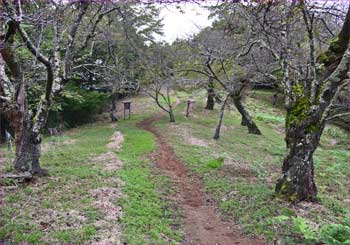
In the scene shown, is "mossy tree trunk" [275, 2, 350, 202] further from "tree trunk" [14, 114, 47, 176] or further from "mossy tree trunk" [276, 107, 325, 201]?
"tree trunk" [14, 114, 47, 176]

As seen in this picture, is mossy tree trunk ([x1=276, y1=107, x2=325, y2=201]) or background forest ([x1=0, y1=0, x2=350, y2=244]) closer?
background forest ([x1=0, y1=0, x2=350, y2=244])

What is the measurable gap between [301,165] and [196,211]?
Answer: 9.28ft

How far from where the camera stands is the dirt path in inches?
274

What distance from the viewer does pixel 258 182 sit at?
1093cm

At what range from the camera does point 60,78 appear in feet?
33.3

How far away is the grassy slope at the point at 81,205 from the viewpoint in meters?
6.13

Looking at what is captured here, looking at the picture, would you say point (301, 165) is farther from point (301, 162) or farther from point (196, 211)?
point (196, 211)

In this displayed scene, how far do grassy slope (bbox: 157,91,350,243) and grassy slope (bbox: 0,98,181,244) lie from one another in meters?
1.71

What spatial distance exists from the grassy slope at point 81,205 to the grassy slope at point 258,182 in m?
1.71

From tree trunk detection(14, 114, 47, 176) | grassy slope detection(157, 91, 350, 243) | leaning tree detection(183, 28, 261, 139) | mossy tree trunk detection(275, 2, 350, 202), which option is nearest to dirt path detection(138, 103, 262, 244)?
grassy slope detection(157, 91, 350, 243)

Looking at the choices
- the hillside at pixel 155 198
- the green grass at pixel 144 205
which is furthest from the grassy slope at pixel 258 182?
the green grass at pixel 144 205

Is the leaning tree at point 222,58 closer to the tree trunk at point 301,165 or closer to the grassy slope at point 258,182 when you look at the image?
the grassy slope at point 258,182

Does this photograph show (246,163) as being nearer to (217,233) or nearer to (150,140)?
(150,140)

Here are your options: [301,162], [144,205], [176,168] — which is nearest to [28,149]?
[144,205]
